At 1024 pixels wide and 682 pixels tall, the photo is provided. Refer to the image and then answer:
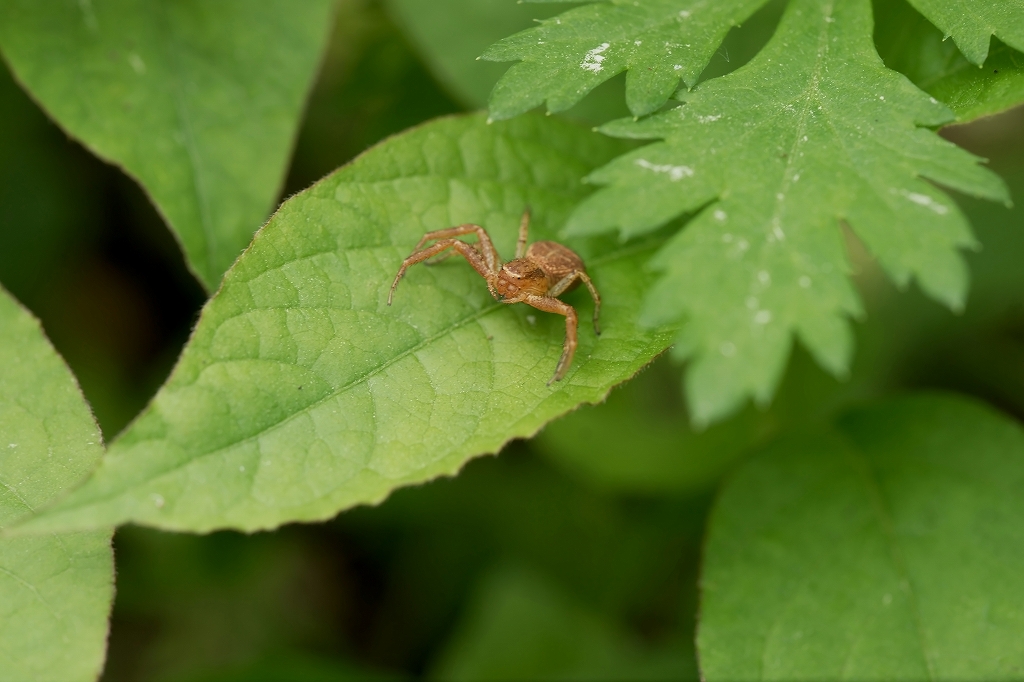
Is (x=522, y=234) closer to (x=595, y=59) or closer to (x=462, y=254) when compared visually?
(x=462, y=254)

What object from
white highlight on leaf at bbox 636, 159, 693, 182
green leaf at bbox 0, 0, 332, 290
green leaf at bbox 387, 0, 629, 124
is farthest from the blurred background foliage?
white highlight on leaf at bbox 636, 159, 693, 182

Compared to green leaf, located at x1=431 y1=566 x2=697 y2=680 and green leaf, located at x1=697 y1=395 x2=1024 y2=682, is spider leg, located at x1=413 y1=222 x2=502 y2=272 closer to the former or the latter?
green leaf, located at x1=697 y1=395 x2=1024 y2=682

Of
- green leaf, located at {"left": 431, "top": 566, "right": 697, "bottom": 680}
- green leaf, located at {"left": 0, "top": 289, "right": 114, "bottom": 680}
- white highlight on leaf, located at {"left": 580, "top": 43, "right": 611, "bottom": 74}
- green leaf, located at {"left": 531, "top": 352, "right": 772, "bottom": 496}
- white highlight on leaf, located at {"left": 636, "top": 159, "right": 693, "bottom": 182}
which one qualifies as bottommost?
green leaf, located at {"left": 431, "top": 566, "right": 697, "bottom": 680}

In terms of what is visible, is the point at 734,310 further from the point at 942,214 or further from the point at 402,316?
the point at 402,316

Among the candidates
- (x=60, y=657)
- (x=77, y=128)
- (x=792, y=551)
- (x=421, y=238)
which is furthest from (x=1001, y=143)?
(x=60, y=657)

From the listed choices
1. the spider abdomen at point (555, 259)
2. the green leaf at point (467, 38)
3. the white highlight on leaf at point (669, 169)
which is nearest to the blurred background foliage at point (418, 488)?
the green leaf at point (467, 38)

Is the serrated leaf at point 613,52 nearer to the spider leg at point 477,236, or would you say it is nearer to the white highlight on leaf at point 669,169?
the white highlight on leaf at point 669,169
